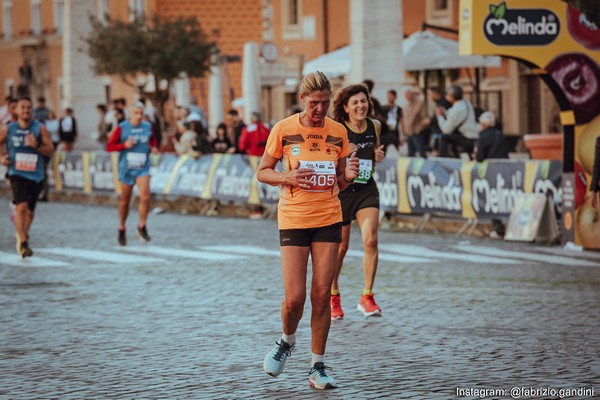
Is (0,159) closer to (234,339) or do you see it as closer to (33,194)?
(33,194)

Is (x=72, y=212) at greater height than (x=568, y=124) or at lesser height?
lesser

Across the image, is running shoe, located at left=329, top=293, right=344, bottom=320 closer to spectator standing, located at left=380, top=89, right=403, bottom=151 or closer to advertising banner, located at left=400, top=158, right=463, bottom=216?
advertising banner, located at left=400, top=158, right=463, bottom=216

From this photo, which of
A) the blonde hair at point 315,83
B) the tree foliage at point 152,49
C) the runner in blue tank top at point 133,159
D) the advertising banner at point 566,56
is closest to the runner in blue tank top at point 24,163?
the runner in blue tank top at point 133,159

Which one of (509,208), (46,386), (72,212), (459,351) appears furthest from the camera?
(72,212)

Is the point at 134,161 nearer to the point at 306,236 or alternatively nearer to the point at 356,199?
the point at 356,199

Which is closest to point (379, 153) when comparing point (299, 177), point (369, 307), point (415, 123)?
point (369, 307)

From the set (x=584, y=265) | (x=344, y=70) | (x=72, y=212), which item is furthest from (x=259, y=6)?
(x=584, y=265)

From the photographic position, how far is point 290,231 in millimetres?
9906

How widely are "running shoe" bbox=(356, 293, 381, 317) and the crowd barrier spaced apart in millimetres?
7828

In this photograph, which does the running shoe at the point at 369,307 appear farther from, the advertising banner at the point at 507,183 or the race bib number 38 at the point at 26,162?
the advertising banner at the point at 507,183

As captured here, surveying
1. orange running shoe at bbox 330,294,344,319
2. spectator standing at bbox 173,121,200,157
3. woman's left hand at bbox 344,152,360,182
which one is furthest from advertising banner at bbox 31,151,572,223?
woman's left hand at bbox 344,152,360,182

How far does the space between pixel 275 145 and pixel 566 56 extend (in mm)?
10712

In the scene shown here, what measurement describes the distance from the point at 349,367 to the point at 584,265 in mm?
7818

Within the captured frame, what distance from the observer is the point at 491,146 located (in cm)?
2216
